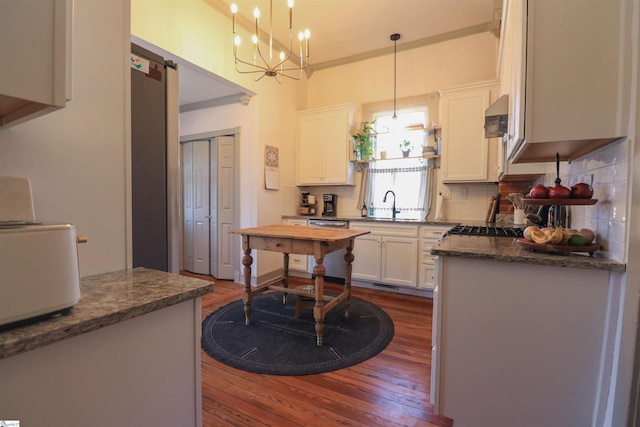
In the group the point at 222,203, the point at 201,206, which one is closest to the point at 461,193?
the point at 222,203

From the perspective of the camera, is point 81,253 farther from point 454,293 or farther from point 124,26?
point 454,293

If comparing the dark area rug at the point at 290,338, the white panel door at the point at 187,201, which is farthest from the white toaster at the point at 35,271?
the white panel door at the point at 187,201

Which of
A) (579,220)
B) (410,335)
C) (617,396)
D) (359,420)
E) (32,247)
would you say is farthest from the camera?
(410,335)

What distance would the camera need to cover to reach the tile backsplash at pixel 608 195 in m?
1.12

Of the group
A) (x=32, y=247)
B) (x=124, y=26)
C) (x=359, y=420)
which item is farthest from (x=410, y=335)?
(x=124, y=26)

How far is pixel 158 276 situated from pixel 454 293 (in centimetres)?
129

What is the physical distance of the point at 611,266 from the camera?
112 centimetres

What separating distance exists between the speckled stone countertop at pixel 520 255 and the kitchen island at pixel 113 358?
45.1 inches

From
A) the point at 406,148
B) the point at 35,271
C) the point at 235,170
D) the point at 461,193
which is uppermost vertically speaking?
the point at 406,148

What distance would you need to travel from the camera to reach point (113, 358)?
720 mm

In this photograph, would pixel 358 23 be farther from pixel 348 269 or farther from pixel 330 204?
pixel 348 269

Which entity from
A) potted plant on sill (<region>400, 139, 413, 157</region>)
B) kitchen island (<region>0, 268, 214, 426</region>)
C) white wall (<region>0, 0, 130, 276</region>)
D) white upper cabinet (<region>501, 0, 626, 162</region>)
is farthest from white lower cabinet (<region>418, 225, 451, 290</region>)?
white wall (<region>0, 0, 130, 276</region>)

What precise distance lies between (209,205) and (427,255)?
10.2ft

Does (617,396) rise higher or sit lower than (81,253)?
lower
